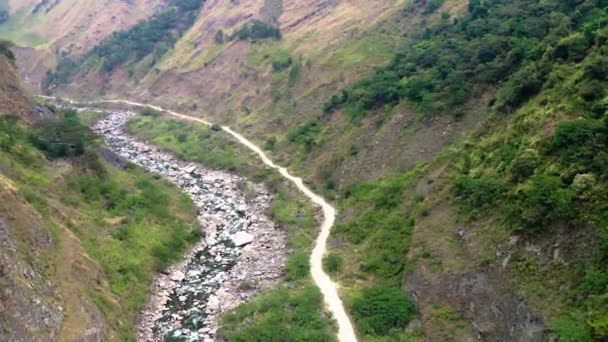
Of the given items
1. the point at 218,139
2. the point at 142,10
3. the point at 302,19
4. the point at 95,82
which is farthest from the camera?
the point at 142,10

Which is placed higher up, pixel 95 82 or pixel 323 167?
pixel 95 82

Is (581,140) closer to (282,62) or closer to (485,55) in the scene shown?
(485,55)

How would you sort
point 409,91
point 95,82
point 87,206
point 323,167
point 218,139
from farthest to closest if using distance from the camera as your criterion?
1. point 95,82
2. point 218,139
3. point 323,167
4. point 409,91
5. point 87,206

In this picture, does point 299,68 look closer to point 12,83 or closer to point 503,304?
point 12,83

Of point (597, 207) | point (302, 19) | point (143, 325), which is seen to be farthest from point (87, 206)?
point (302, 19)

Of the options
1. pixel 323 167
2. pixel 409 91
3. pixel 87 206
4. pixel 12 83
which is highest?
pixel 12 83

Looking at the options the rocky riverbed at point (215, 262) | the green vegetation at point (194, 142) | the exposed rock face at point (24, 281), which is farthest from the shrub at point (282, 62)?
the exposed rock face at point (24, 281)
